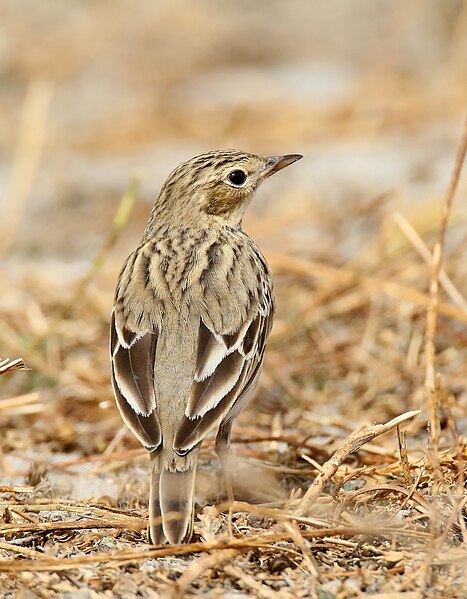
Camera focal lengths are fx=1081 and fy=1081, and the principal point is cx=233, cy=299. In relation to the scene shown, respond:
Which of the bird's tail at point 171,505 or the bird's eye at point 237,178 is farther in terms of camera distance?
the bird's eye at point 237,178

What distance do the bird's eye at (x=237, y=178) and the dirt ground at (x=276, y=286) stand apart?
2.84 ft

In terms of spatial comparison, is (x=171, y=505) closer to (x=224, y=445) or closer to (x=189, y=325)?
(x=189, y=325)

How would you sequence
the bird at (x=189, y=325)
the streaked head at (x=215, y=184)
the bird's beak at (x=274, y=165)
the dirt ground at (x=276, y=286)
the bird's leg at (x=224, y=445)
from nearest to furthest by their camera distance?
the dirt ground at (x=276, y=286) < the bird at (x=189, y=325) < the bird's leg at (x=224, y=445) < the streaked head at (x=215, y=184) < the bird's beak at (x=274, y=165)

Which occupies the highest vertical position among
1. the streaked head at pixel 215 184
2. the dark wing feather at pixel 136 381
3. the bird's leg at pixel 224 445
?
the streaked head at pixel 215 184

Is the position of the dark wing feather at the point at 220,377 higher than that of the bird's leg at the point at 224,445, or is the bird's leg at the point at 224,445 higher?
the dark wing feather at the point at 220,377

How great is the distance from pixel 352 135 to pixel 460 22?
343cm

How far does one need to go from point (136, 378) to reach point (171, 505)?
607 mm

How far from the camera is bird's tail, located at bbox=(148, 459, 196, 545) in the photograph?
3658mm

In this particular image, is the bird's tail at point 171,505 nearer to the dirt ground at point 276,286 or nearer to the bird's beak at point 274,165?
the dirt ground at point 276,286

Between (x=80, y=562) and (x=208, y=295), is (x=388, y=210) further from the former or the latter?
(x=80, y=562)

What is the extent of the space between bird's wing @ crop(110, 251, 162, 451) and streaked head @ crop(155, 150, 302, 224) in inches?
41.0

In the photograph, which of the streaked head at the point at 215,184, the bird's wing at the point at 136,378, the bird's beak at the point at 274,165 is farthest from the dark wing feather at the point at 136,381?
the bird's beak at the point at 274,165

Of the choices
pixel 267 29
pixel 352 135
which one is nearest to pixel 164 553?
pixel 352 135

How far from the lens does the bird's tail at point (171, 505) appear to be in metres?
3.66
